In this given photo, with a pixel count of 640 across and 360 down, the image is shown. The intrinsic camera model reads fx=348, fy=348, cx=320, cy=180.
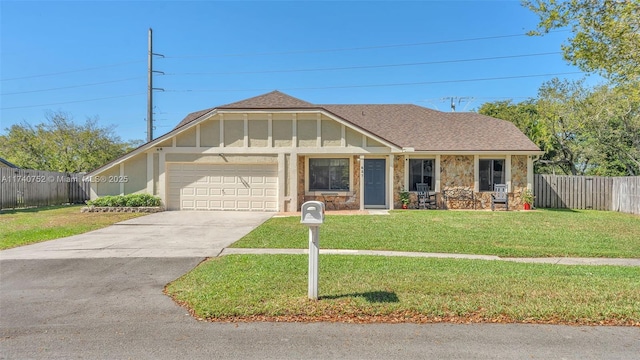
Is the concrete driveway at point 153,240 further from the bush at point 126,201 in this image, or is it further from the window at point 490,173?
the window at point 490,173

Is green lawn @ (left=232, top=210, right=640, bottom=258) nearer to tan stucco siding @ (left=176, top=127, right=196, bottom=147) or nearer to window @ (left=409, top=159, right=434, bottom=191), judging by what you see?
window @ (left=409, top=159, right=434, bottom=191)

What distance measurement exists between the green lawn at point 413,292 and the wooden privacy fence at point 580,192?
12303 millimetres

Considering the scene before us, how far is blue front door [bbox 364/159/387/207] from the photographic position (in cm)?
1591

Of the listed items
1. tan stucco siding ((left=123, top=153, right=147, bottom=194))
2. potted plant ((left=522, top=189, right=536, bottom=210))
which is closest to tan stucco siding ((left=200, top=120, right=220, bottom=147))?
tan stucco siding ((left=123, top=153, right=147, bottom=194))

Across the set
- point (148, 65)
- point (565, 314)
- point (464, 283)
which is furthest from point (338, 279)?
point (148, 65)

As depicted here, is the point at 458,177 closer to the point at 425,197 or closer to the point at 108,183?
the point at 425,197

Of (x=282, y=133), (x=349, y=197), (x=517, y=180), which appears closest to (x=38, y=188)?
(x=282, y=133)

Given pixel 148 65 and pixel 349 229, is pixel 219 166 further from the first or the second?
pixel 148 65

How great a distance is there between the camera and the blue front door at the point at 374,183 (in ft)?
52.2

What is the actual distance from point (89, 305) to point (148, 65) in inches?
862

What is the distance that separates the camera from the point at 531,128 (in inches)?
991

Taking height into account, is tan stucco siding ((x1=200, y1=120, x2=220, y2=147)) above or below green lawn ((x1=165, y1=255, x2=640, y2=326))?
above

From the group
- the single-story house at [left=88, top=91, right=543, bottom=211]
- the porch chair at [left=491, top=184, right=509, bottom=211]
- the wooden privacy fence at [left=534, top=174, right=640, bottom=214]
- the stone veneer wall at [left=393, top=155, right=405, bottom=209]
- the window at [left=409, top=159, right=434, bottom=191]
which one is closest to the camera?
the single-story house at [left=88, top=91, right=543, bottom=211]

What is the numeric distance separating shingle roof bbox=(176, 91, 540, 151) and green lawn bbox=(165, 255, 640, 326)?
9624mm
